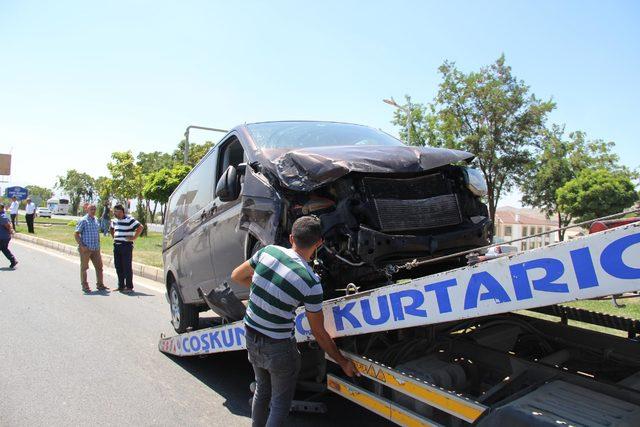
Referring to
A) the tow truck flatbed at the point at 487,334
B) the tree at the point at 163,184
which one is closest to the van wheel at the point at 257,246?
the tow truck flatbed at the point at 487,334

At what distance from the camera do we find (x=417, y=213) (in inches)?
142

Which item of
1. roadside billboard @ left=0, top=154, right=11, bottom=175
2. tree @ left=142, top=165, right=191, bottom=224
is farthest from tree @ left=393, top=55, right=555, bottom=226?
Result: roadside billboard @ left=0, top=154, right=11, bottom=175

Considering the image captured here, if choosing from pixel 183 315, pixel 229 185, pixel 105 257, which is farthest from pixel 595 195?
pixel 229 185

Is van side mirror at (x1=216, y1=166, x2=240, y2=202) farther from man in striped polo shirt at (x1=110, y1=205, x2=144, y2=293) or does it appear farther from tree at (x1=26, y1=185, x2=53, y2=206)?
tree at (x1=26, y1=185, x2=53, y2=206)

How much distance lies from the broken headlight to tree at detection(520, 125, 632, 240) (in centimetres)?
2387

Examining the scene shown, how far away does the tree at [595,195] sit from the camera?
→ 27156 mm

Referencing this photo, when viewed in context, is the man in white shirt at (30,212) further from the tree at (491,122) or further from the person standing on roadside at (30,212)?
the tree at (491,122)

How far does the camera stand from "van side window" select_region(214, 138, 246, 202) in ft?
16.5

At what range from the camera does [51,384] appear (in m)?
4.54

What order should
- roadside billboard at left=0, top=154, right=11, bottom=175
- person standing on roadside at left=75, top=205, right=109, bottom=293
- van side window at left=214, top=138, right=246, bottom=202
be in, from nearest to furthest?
van side window at left=214, top=138, right=246, bottom=202 → person standing on roadside at left=75, top=205, right=109, bottom=293 → roadside billboard at left=0, top=154, right=11, bottom=175

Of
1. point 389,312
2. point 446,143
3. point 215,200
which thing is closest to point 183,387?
point 215,200

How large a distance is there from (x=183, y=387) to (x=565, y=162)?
29.3 meters

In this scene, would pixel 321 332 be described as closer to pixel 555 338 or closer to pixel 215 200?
pixel 555 338

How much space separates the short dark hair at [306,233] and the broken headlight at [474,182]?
1548 mm
